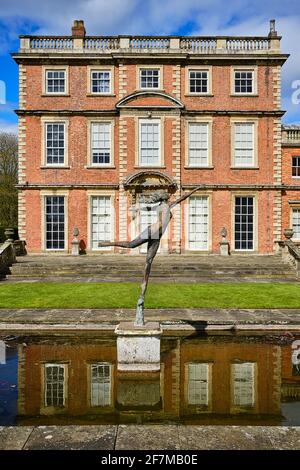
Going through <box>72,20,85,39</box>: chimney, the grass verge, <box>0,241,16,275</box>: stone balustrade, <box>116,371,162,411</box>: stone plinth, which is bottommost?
<box>116,371,162,411</box>: stone plinth

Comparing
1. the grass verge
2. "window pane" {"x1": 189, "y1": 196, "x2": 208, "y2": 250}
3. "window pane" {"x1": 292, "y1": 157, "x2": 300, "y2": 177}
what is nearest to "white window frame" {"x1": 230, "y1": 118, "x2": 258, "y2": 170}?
"window pane" {"x1": 189, "y1": 196, "x2": 208, "y2": 250}

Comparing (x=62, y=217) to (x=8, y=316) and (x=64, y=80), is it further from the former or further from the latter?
(x=8, y=316)

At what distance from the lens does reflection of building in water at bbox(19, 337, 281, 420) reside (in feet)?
16.1

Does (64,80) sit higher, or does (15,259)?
(64,80)

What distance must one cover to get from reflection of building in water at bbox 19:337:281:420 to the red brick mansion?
49.6 ft

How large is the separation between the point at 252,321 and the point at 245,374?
315 centimetres

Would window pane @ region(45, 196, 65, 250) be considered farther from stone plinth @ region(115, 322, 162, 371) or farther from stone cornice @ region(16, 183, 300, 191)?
stone plinth @ region(115, 322, 162, 371)

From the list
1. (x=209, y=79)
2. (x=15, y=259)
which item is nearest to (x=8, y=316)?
(x=15, y=259)

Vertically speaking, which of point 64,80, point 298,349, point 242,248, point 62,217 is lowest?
point 298,349

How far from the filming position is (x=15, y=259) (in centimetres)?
1961

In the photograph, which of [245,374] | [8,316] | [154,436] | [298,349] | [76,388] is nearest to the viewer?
[154,436]

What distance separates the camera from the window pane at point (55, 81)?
891 inches

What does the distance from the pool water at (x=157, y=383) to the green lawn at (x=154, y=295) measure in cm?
325

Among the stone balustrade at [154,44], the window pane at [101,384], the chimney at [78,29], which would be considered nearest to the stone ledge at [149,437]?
the window pane at [101,384]
